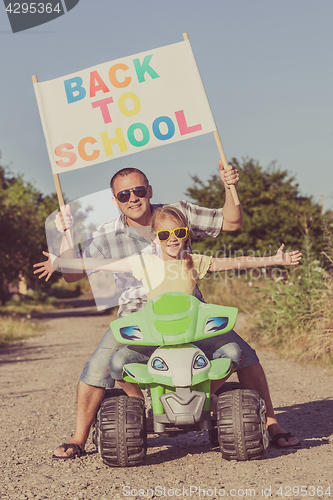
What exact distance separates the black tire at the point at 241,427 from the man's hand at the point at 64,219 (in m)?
1.55

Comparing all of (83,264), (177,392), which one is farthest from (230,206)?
(177,392)

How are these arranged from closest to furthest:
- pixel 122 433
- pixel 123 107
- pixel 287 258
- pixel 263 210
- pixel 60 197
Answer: pixel 122 433 → pixel 287 258 → pixel 60 197 → pixel 123 107 → pixel 263 210

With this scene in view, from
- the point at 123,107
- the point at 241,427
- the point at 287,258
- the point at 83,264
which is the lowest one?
the point at 241,427

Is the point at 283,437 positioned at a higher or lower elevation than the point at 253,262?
lower

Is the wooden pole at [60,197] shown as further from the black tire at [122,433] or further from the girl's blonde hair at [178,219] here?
the black tire at [122,433]

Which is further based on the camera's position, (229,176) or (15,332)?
(15,332)

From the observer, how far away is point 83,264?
4.04 metres

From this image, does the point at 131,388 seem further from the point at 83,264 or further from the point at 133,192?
the point at 133,192

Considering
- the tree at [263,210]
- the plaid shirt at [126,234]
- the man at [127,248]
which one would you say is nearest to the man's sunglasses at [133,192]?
the man at [127,248]

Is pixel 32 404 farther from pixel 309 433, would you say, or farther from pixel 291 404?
pixel 309 433

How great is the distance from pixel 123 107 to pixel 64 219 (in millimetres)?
1268

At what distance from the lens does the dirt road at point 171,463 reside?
3.20 m

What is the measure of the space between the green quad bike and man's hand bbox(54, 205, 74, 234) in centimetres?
88

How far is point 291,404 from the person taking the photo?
5.82 meters
